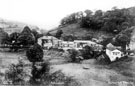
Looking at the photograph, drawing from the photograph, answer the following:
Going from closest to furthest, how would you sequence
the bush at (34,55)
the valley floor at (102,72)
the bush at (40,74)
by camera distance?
the bush at (40,74)
the valley floor at (102,72)
the bush at (34,55)

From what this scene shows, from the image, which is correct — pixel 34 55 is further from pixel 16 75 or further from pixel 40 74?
pixel 16 75

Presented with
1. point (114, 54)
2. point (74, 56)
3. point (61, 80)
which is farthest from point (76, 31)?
point (61, 80)

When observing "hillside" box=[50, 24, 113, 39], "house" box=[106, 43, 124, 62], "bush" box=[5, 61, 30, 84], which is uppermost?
"hillside" box=[50, 24, 113, 39]

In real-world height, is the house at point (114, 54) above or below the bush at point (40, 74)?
above

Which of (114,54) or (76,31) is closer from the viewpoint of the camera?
Result: (114,54)

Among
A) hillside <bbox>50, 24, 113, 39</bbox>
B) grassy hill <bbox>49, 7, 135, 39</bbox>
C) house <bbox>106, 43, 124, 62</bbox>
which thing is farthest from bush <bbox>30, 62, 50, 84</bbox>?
hillside <bbox>50, 24, 113, 39</bbox>

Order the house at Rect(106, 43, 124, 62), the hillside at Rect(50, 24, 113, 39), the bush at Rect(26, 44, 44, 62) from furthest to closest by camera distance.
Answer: the hillside at Rect(50, 24, 113, 39) → the house at Rect(106, 43, 124, 62) → the bush at Rect(26, 44, 44, 62)

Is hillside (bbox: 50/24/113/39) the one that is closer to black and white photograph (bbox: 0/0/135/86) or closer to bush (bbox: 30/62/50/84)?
black and white photograph (bbox: 0/0/135/86)

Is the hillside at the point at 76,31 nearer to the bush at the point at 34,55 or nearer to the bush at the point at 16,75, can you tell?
the bush at the point at 34,55

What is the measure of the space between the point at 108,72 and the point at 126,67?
4.28ft

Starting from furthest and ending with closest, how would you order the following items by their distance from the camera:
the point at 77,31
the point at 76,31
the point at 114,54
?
the point at 76,31, the point at 77,31, the point at 114,54

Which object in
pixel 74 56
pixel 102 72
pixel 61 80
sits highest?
pixel 74 56

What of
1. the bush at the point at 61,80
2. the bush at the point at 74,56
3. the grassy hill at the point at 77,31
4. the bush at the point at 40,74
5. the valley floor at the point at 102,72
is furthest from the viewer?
the grassy hill at the point at 77,31

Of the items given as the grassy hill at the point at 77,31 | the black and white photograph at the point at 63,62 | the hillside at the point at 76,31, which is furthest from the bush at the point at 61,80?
the hillside at the point at 76,31
